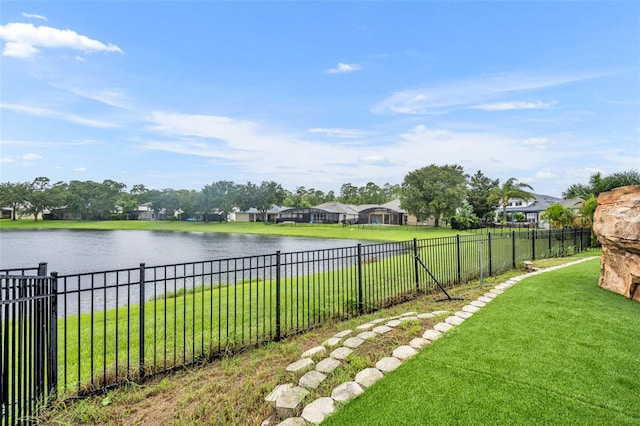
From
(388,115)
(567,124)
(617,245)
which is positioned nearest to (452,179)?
(388,115)

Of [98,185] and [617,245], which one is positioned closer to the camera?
[617,245]

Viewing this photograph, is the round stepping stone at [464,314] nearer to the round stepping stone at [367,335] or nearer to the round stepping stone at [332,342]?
the round stepping stone at [367,335]

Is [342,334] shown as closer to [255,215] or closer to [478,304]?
[478,304]

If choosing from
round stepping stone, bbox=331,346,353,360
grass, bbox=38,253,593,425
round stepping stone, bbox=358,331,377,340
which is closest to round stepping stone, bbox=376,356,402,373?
grass, bbox=38,253,593,425

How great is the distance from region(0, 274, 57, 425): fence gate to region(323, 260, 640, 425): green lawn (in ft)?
8.46

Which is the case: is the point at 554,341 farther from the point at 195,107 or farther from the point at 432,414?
the point at 195,107

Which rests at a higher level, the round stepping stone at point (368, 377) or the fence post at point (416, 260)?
the fence post at point (416, 260)

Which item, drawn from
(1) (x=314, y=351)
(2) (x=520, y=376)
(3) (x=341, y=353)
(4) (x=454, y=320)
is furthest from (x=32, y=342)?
(4) (x=454, y=320)

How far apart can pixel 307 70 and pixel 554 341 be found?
730 inches

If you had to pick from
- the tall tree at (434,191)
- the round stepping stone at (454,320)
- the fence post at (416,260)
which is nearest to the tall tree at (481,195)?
the tall tree at (434,191)

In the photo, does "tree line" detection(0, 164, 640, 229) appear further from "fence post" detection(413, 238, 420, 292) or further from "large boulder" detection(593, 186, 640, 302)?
"fence post" detection(413, 238, 420, 292)

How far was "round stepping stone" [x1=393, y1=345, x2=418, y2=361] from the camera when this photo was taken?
3.52 m

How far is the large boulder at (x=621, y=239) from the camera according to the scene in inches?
217

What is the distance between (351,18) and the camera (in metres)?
12.9
